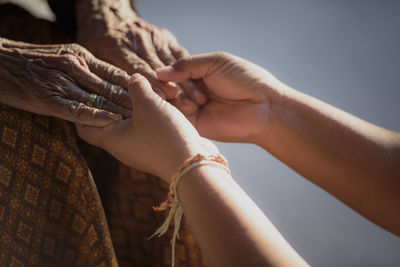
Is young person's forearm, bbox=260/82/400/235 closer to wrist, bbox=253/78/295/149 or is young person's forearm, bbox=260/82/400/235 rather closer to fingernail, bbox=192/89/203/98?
wrist, bbox=253/78/295/149

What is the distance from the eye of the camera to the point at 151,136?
1.90ft

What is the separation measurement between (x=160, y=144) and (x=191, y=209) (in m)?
0.16

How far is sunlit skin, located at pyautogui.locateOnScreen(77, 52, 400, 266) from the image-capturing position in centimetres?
40

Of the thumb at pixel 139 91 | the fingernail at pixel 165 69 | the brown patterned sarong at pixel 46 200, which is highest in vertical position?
the thumb at pixel 139 91

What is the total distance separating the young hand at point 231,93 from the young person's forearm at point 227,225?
47 centimetres

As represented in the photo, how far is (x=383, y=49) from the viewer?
1.46 metres

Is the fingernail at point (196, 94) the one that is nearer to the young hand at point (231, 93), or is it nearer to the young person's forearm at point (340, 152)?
the young hand at point (231, 93)

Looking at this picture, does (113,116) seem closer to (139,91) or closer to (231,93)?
Result: (139,91)

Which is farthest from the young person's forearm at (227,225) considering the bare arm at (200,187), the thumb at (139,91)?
the thumb at (139,91)

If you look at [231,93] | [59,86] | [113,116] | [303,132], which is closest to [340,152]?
[303,132]

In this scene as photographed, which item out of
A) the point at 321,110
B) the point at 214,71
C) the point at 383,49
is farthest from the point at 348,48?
the point at 214,71

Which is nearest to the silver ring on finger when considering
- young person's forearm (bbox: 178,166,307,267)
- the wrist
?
young person's forearm (bbox: 178,166,307,267)

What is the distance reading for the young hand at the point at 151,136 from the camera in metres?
0.52

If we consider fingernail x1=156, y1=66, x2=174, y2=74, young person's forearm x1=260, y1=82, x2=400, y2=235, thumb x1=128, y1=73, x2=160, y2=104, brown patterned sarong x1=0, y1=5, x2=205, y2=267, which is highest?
thumb x1=128, y1=73, x2=160, y2=104
